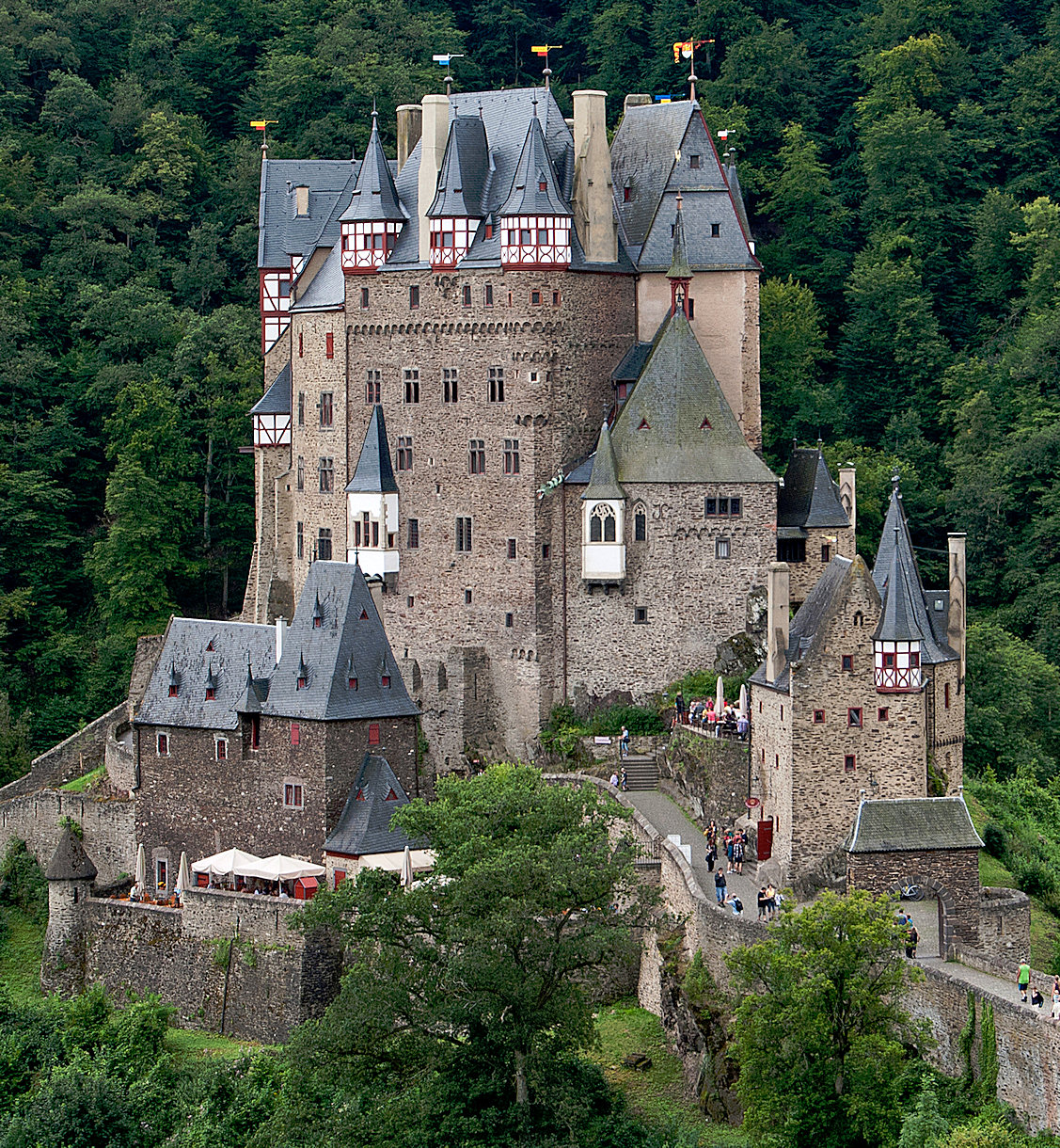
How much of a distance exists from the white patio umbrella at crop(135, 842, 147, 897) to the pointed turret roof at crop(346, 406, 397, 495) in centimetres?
984

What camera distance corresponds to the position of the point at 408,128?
2527 inches

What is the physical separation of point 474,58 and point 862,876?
43.2 metres

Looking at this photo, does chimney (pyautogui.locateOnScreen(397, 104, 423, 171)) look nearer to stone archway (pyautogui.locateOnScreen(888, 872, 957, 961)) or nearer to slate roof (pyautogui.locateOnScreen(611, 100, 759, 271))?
slate roof (pyautogui.locateOnScreen(611, 100, 759, 271))

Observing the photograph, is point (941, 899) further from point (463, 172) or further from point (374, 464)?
point (463, 172)

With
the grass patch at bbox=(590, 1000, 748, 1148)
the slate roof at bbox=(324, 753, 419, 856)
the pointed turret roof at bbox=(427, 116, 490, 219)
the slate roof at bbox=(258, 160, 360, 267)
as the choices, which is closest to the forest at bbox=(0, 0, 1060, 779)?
the slate roof at bbox=(258, 160, 360, 267)

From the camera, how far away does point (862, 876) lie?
4753 cm

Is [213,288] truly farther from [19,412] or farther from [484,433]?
[484,433]

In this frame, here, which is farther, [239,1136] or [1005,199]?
[1005,199]

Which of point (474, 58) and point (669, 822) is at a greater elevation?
point (474, 58)

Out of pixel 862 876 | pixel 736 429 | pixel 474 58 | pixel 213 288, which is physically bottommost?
pixel 862 876

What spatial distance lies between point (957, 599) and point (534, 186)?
13.4m

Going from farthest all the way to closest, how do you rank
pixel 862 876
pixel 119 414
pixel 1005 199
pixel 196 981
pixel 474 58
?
pixel 474 58
pixel 1005 199
pixel 119 414
pixel 196 981
pixel 862 876

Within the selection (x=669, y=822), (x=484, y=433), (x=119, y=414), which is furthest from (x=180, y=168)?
(x=669, y=822)

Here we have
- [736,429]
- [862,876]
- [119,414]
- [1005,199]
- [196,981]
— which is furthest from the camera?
[1005,199]
